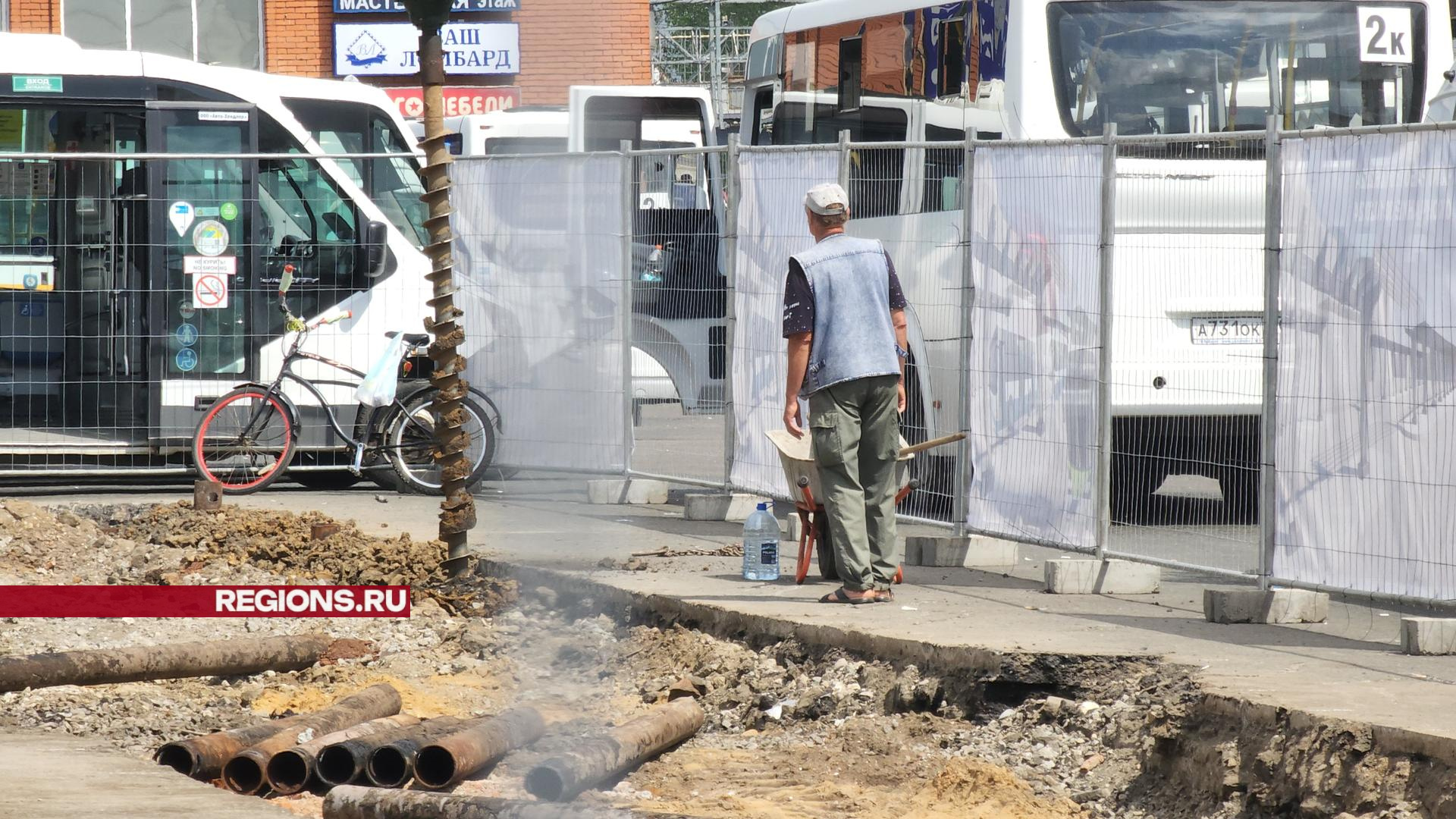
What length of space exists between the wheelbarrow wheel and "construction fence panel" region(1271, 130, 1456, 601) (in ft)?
6.81

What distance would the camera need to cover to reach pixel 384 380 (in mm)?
11750

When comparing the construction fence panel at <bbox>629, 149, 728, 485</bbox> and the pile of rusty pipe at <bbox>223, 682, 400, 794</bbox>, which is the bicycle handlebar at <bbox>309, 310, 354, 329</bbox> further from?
the pile of rusty pipe at <bbox>223, 682, 400, 794</bbox>

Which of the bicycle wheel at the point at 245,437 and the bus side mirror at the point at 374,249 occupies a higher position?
the bus side mirror at the point at 374,249

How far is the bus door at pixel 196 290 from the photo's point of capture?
12.6 meters

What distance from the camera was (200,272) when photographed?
12.6m

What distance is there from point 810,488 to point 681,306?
3.15m

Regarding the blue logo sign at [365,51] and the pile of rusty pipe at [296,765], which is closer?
the pile of rusty pipe at [296,765]

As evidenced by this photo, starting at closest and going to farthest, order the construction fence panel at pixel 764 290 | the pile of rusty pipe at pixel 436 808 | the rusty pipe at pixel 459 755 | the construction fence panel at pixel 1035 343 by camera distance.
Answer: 1. the pile of rusty pipe at pixel 436 808
2. the rusty pipe at pixel 459 755
3. the construction fence panel at pixel 1035 343
4. the construction fence panel at pixel 764 290

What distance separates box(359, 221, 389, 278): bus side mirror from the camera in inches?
500

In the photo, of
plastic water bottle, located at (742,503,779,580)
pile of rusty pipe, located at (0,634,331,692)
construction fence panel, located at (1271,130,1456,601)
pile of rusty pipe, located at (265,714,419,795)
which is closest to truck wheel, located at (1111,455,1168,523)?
construction fence panel, located at (1271,130,1456,601)

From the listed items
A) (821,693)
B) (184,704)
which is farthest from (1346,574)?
(184,704)

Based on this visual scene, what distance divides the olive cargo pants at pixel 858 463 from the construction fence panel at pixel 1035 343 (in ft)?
3.07

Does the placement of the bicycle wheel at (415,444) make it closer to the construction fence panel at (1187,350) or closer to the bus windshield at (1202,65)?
the bus windshield at (1202,65)

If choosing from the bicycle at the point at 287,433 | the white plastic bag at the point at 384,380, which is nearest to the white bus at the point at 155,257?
the bicycle at the point at 287,433
